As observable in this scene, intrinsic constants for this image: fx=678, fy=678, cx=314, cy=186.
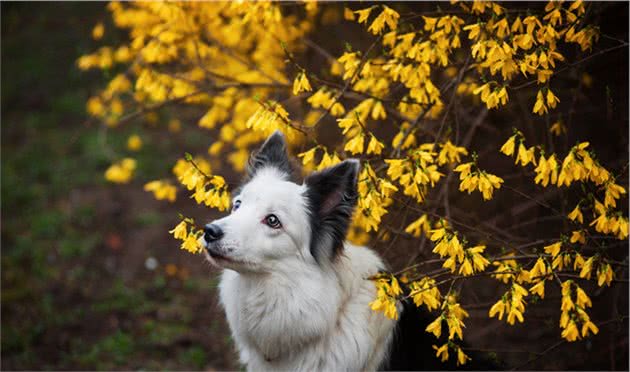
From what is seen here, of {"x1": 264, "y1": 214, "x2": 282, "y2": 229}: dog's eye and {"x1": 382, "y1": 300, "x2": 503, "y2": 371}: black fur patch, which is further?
{"x1": 382, "y1": 300, "x2": 503, "y2": 371}: black fur patch

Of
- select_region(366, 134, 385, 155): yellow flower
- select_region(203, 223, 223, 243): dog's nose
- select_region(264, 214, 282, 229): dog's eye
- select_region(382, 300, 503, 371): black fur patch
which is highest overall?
select_region(366, 134, 385, 155): yellow flower

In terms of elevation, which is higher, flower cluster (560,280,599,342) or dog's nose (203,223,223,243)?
dog's nose (203,223,223,243)

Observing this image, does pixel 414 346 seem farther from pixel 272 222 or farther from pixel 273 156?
pixel 273 156

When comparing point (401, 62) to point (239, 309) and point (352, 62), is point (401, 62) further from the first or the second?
point (239, 309)

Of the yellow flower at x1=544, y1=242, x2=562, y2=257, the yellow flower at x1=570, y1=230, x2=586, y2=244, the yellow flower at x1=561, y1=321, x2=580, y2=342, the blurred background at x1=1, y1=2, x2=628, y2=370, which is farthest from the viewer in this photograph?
the blurred background at x1=1, y1=2, x2=628, y2=370

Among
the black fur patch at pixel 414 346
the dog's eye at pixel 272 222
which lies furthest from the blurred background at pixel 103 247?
the dog's eye at pixel 272 222

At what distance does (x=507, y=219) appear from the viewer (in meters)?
5.95

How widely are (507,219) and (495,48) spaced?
2821 mm

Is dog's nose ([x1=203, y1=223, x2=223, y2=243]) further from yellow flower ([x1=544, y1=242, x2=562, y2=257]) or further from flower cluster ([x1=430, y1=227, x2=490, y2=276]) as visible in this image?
yellow flower ([x1=544, y1=242, x2=562, y2=257])

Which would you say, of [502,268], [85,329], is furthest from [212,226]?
[85,329]

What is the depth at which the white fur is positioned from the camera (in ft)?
12.0

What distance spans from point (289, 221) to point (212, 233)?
1.46 ft

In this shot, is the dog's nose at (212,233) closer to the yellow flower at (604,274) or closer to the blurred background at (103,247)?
the blurred background at (103,247)

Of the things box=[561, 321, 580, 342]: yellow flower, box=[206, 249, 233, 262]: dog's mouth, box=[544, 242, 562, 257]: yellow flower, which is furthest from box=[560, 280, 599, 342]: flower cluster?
box=[206, 249, 233, 262]: dog's mouth
